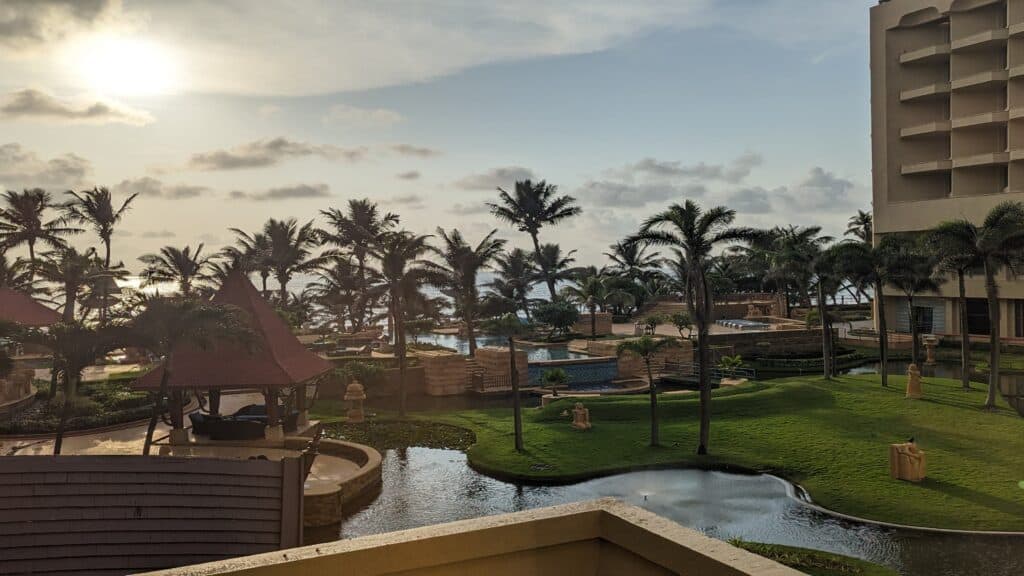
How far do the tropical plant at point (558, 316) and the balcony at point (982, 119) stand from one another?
29248 mm

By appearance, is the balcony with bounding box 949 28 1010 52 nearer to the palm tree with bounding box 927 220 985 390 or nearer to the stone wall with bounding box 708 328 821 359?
the stone wall with bounding box 708 328 821 359

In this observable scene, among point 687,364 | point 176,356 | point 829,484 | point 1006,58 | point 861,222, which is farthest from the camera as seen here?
point 861,222

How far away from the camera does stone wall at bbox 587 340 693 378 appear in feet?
126

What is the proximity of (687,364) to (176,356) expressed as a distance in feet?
84.7

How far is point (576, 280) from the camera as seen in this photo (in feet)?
212

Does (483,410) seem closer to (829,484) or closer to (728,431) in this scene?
(728,431)

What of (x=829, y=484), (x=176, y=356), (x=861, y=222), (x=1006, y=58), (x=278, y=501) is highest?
(x=1006, y=58)

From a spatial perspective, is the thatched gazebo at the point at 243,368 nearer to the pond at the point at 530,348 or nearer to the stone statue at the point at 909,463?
the stone statue at the point at 909,463

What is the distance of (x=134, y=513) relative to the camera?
1061 centimetres

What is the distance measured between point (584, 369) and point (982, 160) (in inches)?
1322

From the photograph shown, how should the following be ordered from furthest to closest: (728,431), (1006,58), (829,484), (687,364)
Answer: (1006,58) < (687,364) < (728,431) < (829,484)

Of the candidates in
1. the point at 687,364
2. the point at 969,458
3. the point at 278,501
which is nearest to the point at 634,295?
the point at 687,364

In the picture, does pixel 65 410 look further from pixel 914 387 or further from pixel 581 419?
pixel 914 387

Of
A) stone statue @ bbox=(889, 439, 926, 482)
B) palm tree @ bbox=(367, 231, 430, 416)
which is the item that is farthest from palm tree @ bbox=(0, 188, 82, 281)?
stone statue @ bbox=(889, 439, 926, 482)
